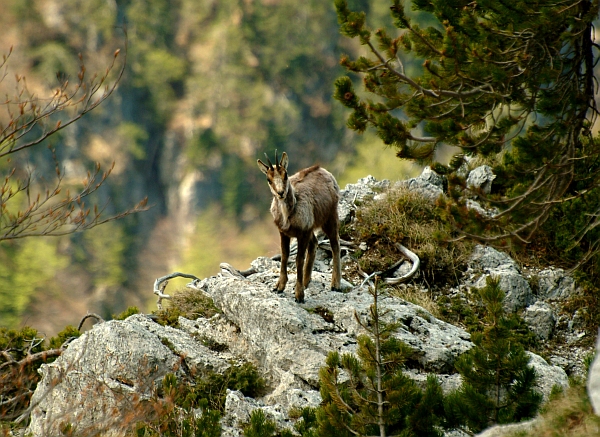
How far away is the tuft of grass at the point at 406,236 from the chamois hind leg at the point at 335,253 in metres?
1.44

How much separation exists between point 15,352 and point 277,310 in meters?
5.05

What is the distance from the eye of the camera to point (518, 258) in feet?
39.0

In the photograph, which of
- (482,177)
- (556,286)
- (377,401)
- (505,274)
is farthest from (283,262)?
(482,177)

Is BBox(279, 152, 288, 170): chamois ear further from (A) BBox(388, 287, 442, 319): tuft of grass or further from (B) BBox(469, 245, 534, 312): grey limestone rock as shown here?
(B) BBox(469, 245, 534, 312): grey limestone rock

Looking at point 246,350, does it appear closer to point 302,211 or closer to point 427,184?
point 302,211

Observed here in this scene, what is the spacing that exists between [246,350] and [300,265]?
1204 millimetres

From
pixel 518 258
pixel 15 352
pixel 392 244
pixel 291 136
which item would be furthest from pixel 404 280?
pixel 291 136

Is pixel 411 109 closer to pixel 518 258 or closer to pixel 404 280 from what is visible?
pixel 404 280

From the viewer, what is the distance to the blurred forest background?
257ft

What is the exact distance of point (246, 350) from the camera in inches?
352

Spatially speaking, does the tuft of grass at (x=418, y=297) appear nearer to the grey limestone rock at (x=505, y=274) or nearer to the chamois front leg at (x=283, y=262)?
the grey limestone rock at (x=505, y=274)

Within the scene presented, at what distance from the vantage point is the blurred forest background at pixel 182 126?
7825 cm

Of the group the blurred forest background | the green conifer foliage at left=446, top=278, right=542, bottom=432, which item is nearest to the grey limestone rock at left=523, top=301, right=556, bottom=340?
the green conifer foliage at left=446, top=278, right=542, bottom=432

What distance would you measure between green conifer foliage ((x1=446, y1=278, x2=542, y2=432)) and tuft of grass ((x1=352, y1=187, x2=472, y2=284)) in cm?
431
